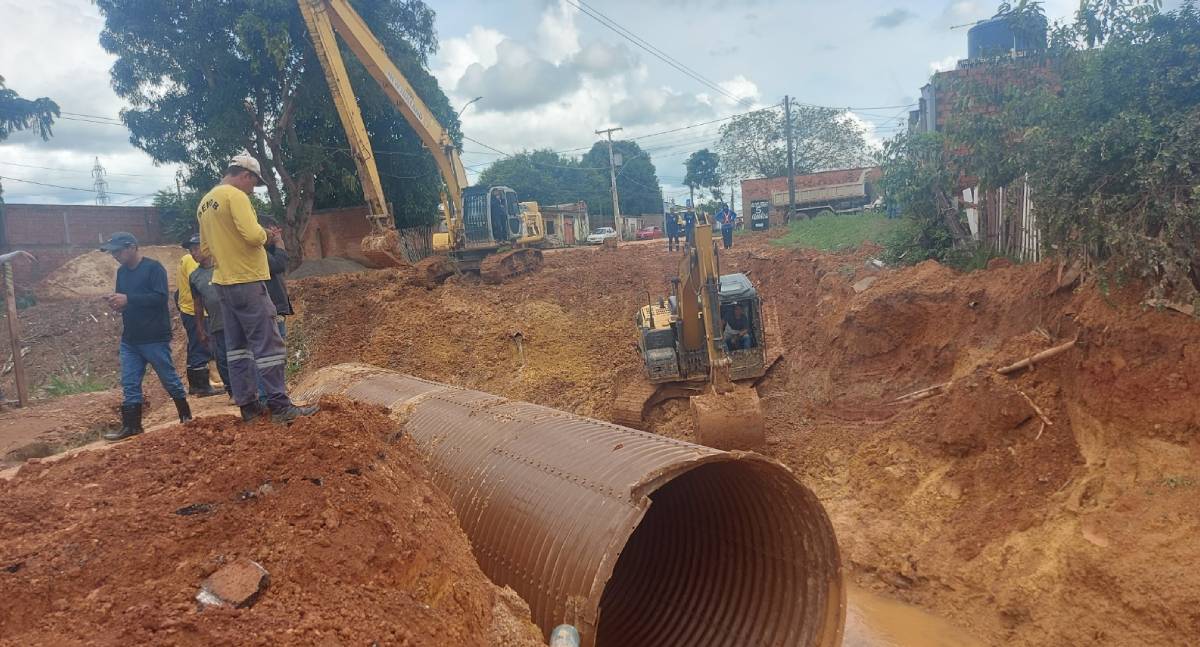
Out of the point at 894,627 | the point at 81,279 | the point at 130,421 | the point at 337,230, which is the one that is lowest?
the point at 894,627

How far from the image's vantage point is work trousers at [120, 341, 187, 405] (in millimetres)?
5965

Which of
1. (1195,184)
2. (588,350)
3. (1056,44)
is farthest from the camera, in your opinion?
(588,350)

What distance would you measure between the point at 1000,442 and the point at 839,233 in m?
14.6

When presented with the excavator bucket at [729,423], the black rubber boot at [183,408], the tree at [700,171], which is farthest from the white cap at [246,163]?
the tree at [700,171]

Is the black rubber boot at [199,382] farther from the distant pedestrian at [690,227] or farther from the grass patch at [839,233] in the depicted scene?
the grass patch at [839,233]

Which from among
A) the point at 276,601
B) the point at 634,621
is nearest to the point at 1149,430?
the point at 634,621

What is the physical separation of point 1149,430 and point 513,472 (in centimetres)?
606

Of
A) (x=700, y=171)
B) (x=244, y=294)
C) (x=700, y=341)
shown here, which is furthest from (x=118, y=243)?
(x=700, y=171)

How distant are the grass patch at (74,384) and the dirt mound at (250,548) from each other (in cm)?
1171

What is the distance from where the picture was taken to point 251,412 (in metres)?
4.40

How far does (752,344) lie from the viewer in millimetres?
11102

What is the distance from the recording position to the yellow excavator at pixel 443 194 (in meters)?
17.5

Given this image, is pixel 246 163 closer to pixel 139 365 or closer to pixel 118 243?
pixel 118 243

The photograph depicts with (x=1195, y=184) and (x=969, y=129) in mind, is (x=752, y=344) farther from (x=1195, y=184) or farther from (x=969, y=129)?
(x=1195, y=184)
